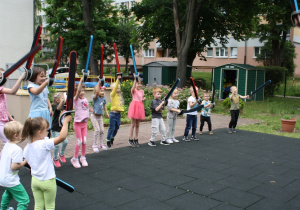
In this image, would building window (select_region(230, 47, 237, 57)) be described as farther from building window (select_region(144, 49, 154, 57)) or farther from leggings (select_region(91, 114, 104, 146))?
leggings (select_region(91, 114, 104, 146))

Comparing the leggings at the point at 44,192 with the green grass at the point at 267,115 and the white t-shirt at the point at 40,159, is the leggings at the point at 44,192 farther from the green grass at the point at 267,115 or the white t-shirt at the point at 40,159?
the green grass at the point at 267,115

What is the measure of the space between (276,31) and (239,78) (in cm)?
994

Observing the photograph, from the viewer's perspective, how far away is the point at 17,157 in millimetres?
3900

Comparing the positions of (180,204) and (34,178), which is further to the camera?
(180,204)

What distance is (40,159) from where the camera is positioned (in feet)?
12.1

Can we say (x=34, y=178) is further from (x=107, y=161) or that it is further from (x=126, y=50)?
(x=126, y=50)

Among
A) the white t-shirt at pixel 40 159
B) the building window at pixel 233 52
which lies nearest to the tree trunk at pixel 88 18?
the white t-shirt at pixel 40 159

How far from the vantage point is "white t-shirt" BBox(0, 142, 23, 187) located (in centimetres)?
389

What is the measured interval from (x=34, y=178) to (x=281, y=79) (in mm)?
23413

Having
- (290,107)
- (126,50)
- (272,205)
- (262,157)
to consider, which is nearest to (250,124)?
(262,157)

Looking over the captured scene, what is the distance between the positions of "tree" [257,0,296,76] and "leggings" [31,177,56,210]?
19.3 meters

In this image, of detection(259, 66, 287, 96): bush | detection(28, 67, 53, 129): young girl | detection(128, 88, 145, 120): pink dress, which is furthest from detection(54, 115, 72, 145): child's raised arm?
detection(259, 66, 287, 96): bush

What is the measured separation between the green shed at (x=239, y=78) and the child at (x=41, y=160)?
19.5m

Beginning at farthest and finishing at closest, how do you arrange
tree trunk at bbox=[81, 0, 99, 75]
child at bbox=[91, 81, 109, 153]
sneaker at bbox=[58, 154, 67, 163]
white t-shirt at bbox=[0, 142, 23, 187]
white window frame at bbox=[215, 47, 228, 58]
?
white window frame at bbox=[215, 47, 228, 58] → tree trunk at bbox=[81, 0, 99, 75] → child at bbox=[91, 81, 109, 153] → sneaker at bbox=[58, 154, 67, 163] → white t-shirt at bbox=[0, 142, 23, 187]
